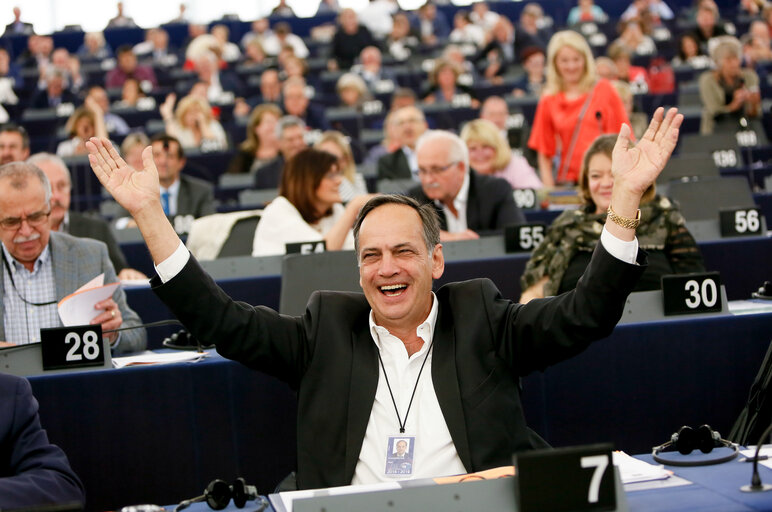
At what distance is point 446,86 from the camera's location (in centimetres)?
1167

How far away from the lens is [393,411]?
2.43 metres

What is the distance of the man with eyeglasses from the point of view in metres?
3.48

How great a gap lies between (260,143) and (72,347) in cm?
578

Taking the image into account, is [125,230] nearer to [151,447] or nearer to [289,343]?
[151,447]

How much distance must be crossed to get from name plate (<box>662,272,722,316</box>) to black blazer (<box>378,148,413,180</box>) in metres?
4.79

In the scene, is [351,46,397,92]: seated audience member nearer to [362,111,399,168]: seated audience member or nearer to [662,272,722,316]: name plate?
[362,111,399,168]: seated audience member

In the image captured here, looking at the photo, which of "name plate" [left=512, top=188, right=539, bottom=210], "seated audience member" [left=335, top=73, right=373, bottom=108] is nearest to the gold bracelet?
"name plate" [left=512, top=188, right=539, bottom=210]

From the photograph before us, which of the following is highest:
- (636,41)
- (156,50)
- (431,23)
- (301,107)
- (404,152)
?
(431,23)

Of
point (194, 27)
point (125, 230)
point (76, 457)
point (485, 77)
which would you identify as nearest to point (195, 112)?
point (125, 230)

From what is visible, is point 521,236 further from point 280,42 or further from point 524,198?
point 280,42

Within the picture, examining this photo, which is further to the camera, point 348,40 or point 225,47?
point 225,47

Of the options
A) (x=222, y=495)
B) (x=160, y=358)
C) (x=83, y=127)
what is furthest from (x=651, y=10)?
(x=222, y=495)

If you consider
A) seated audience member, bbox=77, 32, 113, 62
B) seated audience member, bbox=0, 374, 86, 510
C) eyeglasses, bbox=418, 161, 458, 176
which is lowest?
seated audience member, bbox=0, 374, 86, 510

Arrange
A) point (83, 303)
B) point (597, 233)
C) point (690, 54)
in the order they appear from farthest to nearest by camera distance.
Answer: point (690, 54), point (597, 233), point (83, 303)
